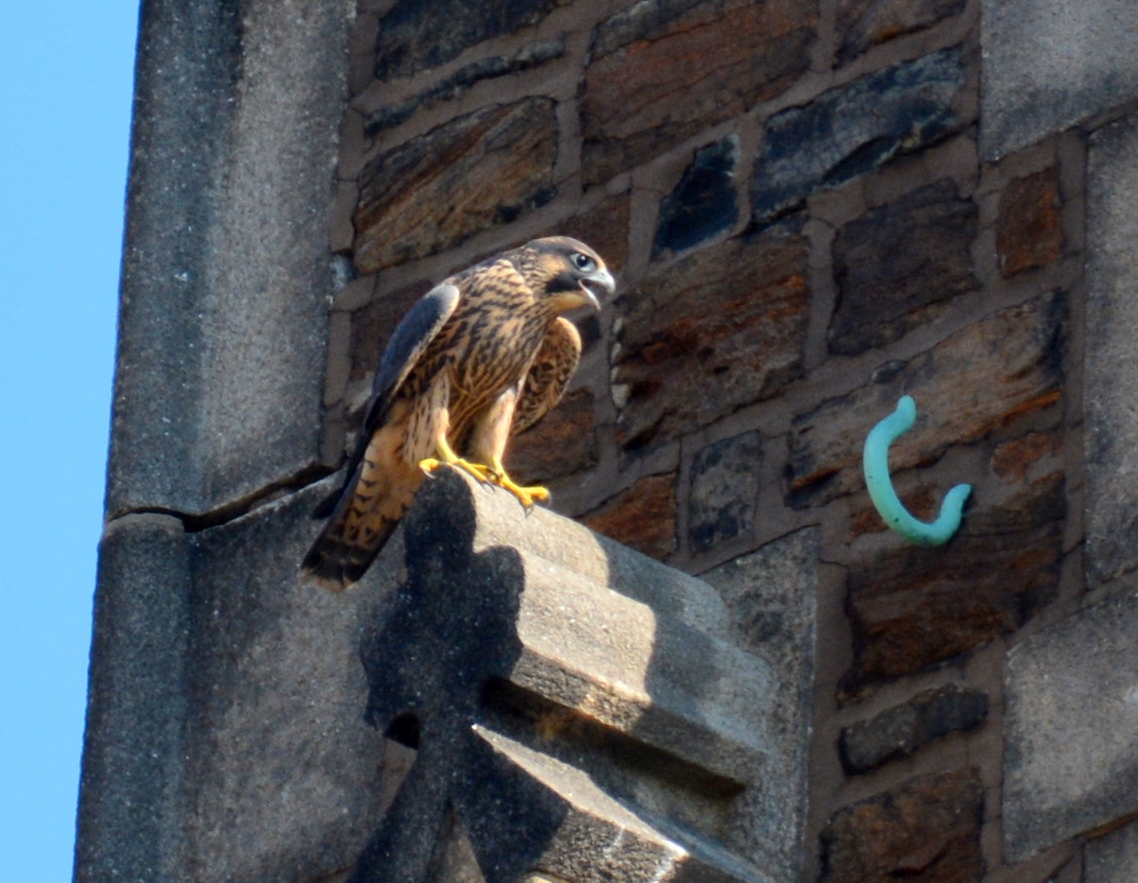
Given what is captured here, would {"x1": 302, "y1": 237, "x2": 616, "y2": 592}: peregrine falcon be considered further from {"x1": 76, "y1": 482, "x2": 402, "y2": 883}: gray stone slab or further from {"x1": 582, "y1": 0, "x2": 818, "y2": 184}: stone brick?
{"x1": 582, "y1": 0, "x2": 818, "y2": 184}: stone brick

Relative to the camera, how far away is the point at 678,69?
4.09 meters

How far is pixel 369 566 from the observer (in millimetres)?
4031

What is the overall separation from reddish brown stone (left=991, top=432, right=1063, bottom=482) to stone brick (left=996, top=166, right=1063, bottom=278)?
241 millimetres

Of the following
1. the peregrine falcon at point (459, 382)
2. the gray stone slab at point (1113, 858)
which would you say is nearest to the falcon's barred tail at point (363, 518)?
the peregrine falcon at point (459, 382)

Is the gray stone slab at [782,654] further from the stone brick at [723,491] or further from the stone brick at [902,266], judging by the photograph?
the stone brick at [902,266]

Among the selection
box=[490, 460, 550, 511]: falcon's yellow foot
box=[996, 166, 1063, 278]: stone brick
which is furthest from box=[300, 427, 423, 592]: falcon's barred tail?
box=[996, 166, 1063, 278]: stone brick

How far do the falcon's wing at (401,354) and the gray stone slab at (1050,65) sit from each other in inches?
32.9

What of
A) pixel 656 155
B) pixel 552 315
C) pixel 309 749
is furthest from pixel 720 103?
pixel 309 749

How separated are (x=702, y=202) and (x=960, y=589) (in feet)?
2.75

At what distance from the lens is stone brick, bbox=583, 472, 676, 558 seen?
3.71 m

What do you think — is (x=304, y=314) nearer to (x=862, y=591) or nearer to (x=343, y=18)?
(x=343, y=18)

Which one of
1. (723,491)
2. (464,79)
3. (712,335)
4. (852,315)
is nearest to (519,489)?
(723,491)

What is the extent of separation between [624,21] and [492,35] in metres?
0.26

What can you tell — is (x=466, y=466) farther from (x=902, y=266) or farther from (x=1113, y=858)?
(x=1113, y=858)
